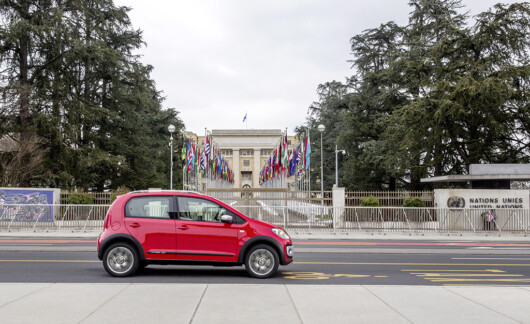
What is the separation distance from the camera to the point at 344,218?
83.2 feet

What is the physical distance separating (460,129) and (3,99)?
1379 inches

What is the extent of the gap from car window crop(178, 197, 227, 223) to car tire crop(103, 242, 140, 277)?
1.25 meters

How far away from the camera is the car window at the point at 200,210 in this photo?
10.2 m

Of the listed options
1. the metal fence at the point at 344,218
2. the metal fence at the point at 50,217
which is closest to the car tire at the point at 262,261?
the metal fence at the point at 344,218

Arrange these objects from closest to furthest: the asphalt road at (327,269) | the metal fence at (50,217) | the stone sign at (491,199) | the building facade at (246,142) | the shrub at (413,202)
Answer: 1. the asphalt road at (327,269)
2. the metal fence at (50,217)
3. the stone sign at (491,199)
4. the shrub at (413,202)
5. the building facade at (246,142)

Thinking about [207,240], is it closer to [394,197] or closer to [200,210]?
[200,210]

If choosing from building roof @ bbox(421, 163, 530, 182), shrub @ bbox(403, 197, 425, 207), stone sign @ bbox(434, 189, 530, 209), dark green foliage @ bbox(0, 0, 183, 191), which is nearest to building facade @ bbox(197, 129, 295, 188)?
dark green foliage @ bbox(0, 0, 183, 191)

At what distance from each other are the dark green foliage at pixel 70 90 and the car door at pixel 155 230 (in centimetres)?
2845

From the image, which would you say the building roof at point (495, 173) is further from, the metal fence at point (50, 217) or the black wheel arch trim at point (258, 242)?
the black wheel arch trim at point (258, 242)

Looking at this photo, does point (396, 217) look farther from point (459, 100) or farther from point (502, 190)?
point (459, 100)

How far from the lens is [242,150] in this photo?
390 feet

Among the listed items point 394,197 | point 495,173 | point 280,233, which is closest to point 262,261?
point 280,233

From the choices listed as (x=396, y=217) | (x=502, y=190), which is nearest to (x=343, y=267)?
(x=396, y=217)

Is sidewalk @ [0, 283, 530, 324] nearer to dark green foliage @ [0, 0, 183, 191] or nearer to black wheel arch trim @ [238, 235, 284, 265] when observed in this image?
black wheel arch trim @ [238, 235, 284, 265]
